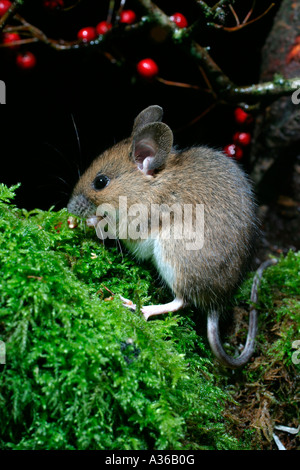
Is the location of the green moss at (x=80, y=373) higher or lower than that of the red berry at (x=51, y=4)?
lower

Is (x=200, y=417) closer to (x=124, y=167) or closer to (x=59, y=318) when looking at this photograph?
(x=59, y=318)

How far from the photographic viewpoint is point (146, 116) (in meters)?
2.56

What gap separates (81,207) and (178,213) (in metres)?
0.64

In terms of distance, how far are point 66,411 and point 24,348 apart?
0.92 ft

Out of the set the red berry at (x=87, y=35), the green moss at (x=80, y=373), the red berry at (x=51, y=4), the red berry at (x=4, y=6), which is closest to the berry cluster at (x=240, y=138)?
the red berry at (x=87, y=35)

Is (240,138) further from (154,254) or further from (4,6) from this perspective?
(4,6)

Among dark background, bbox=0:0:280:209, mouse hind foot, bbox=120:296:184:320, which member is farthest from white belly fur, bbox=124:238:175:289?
dark background, bbox=0:0:280:209

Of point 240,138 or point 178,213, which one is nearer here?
point 178,213

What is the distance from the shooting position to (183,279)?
2293 millimetres

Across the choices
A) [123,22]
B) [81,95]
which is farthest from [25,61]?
[81,95]

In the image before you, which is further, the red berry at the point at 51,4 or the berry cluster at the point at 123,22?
the berry cluster at the point at 123,22

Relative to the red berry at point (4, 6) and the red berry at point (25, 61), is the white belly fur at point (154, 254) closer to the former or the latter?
the red berry at point (25, 61)

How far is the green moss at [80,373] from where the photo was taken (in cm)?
149
